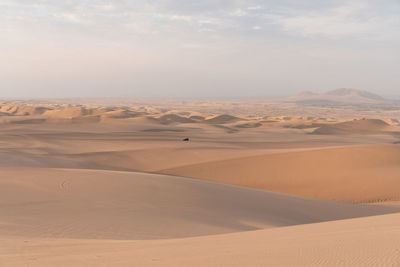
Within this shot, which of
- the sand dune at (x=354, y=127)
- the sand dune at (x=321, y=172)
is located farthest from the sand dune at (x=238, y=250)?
the sand dune at (x=354, y=127)

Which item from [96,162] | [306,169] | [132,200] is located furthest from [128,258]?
[96,162]

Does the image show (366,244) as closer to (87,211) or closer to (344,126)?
(87,211)

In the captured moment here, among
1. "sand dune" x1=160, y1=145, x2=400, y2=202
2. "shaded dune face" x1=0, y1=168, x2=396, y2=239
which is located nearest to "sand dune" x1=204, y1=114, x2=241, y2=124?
"sand dune" x1=160, y1=145, x2=400, y2=202

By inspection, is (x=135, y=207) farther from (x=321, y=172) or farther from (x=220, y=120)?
(x=220, y=120)

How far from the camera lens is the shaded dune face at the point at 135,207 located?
7.00 m

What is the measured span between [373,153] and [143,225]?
15556mm

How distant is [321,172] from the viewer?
56.4ft

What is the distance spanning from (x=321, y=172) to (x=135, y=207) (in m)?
10.8

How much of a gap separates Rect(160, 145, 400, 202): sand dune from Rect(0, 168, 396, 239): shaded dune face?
12.2 ft

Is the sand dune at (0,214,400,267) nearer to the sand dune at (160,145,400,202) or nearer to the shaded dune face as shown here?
the shaded dune face

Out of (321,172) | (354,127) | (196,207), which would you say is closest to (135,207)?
(196,207)

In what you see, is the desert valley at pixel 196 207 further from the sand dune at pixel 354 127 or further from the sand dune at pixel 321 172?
the sand dune at pixel 354 127

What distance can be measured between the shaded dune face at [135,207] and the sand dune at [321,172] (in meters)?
3.72

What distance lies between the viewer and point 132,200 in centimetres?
948
